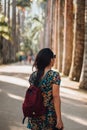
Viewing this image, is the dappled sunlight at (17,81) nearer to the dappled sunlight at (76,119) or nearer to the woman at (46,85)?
the dappled sunlight at (76,119)

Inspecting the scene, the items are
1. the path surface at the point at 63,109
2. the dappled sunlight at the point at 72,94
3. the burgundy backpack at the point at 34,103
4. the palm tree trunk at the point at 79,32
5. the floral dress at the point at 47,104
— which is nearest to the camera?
the burgundy backpack at the point at 34,103

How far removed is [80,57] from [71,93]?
469cm

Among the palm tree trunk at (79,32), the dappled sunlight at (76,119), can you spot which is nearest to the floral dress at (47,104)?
the dappled sunlight at (76,119)

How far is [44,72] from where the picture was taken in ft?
18.1

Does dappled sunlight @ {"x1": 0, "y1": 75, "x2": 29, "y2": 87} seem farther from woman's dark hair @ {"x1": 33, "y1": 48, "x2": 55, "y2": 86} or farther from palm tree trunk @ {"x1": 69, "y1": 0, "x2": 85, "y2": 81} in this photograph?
woman's dark hair @ {"x1": 33, "y1": 48, "x2": 55, "y2": 86}

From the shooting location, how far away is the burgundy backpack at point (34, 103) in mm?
5355

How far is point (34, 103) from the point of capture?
5.36m

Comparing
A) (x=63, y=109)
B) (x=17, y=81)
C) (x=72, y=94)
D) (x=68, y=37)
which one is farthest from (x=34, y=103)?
(x=68, y=37)

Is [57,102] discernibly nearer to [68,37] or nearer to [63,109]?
[63,109]

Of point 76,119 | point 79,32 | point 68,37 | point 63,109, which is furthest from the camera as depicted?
point 68,37

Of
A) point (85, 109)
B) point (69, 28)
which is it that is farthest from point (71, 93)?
point (69, 28)

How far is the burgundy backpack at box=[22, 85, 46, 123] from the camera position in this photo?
5355 mm

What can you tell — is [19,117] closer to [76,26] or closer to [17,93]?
[17,93]

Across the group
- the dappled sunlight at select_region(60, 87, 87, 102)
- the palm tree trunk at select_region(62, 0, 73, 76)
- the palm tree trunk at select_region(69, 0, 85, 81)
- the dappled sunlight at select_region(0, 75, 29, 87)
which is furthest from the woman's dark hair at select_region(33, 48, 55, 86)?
the palm tree trunk at select_region(62, 0, 73, 76)
